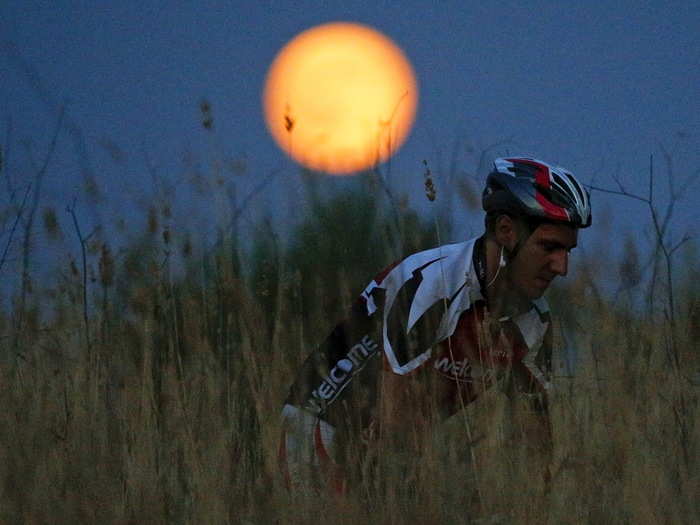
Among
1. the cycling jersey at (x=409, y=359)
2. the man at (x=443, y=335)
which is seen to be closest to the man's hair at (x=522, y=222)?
the man at (x=443, y=335)

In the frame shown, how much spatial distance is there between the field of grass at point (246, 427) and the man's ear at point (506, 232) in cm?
42

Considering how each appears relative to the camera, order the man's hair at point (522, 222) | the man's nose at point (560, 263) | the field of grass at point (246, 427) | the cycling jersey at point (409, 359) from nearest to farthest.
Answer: the field of grass at point (246, 427)
the cycling jersey at point (409, 359)
the man's nose at point (560, 263)
the man's hair at point (522, 222)

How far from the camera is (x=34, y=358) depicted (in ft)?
20.6

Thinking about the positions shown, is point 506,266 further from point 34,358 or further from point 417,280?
point 34,358

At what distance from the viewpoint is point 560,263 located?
545 centimetres

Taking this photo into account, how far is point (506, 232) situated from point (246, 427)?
60.4 inches

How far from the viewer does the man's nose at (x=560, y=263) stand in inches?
214

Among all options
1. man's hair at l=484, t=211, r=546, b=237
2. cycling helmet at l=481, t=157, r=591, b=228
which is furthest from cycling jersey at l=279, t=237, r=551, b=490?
cycling helmet at l=481, t=157, r=591, b=228

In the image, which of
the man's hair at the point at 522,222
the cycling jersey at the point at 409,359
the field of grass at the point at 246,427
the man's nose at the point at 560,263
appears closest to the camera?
A: the field of grass at the point at 246,427

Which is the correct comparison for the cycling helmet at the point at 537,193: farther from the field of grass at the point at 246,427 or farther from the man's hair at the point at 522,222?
the field of grass at the point at 246,427

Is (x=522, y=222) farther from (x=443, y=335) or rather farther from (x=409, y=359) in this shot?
(x=409, y=359)

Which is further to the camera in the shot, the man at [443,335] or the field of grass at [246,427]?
the man at [443,335]

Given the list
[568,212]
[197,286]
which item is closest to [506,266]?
[568,212]

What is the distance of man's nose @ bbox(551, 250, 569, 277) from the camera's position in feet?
17.8
